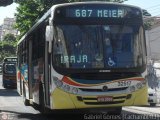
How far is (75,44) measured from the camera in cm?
1277

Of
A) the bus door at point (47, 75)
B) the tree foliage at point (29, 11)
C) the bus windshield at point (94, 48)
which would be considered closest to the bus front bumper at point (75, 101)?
the bus door at point (47, 75)

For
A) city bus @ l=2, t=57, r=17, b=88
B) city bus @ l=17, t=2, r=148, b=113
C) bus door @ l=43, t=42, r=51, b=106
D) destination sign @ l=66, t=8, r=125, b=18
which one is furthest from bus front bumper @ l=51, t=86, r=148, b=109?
city bus @ l=2, t=57, r=17, b=88

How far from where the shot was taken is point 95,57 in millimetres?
12727

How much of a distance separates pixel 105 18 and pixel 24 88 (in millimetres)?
8367

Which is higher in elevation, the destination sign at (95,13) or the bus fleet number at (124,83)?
the destination sign at (95,13)

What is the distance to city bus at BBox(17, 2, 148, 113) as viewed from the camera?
12.7 metres

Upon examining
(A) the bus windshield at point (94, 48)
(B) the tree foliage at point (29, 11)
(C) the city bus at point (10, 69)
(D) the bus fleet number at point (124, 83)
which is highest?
(B) the tree foliage at point (29, 11)

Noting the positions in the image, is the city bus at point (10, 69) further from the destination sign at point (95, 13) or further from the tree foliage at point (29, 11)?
the destination sign at point (95, 13)

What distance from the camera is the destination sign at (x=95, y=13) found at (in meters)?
13.0

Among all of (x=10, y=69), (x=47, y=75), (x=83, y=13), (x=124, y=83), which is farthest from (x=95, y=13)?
(x=10, y=69)

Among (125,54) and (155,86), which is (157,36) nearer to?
(155,86)

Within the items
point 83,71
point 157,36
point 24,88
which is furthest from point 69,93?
point 157,36

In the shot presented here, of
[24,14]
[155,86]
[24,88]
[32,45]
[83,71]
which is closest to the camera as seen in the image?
[83,71]

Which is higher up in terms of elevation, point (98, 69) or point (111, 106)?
point (98, 69)
